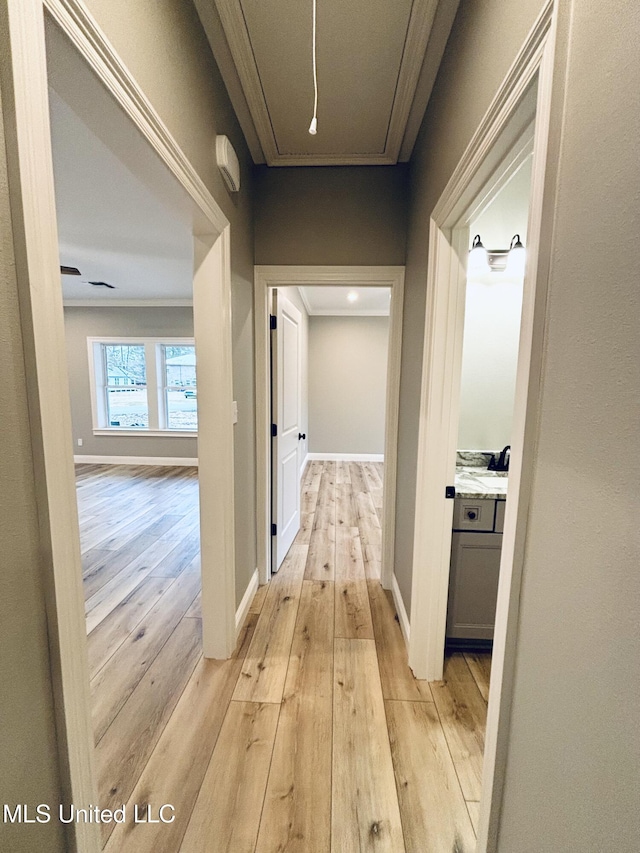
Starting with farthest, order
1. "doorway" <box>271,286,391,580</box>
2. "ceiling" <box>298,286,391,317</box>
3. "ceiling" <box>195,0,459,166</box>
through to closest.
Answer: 1. "ceiling" <box>298,286,391,317</box>
2. "doorway" <box>271,286,391,580</box>
3. "ceiling" <box>195,0,459,166</box>

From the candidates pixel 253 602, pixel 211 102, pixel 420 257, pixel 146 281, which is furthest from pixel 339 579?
pixel 146 281

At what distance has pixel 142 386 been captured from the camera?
5.94 metres

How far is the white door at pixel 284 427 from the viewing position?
2.46 metres

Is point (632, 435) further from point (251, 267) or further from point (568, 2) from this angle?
point (251, 267)

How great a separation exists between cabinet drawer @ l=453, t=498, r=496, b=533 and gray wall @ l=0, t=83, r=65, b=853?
1623mm

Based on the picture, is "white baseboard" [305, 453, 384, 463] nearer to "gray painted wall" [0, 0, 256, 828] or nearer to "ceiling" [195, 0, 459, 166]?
"ceiling" [195, 0, 459, 166]

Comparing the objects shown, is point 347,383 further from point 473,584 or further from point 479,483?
point 473,584

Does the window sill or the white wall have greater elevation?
the white wall

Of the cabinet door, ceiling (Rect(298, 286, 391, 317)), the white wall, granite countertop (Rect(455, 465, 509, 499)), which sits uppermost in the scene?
ceiling (Rect(298, 286, 391, 317))

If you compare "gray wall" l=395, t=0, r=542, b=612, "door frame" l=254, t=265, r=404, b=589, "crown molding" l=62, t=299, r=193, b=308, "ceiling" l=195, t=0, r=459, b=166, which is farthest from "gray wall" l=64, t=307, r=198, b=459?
"gray wall" l=395, t=0, r=542, b=612

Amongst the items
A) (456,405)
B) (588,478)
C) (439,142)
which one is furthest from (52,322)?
(439,142)

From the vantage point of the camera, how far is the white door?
8.07 ft

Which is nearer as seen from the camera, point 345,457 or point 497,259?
point 497,259

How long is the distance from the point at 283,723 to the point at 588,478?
157 cm
